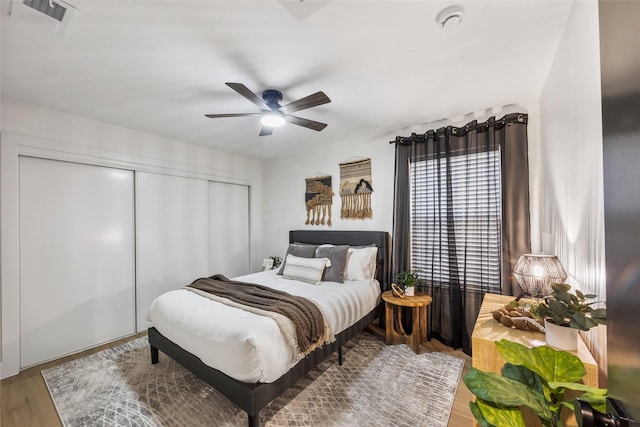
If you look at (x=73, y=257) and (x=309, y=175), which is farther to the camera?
(x=309, y=175)

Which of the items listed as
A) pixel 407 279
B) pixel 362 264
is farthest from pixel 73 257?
pixel 407 279

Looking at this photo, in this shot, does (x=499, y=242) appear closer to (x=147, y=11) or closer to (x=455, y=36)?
(x=455, y=36)

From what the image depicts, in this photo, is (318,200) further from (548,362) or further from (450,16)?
(548,362)

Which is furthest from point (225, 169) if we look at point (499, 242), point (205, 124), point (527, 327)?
point (527, 327)

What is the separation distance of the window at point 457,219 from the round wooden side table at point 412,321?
1.19 feet

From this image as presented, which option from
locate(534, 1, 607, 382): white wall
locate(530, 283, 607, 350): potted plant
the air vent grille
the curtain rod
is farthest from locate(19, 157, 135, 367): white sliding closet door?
locate(534, 1, 607, 382): white wall

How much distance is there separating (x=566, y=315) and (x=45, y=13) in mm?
2961

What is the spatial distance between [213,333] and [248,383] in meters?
0.41

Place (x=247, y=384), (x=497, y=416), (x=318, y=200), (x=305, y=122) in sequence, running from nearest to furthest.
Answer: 1. (x=497, y=416)
2. (x=247, y=384)
3. (x=305, y=122)
4. (x=318, y=200)

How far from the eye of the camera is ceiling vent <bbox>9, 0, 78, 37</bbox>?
54.1 inches

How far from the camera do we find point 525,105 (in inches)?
96.9

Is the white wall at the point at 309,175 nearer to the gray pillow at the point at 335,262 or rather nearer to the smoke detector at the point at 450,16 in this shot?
the gray pillow at the point at 335,262

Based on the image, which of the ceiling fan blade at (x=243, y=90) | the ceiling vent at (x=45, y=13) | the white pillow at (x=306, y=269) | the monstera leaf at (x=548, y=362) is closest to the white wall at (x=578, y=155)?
the monstera leaf at (x=548, y=362)

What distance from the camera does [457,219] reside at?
2742 mm
